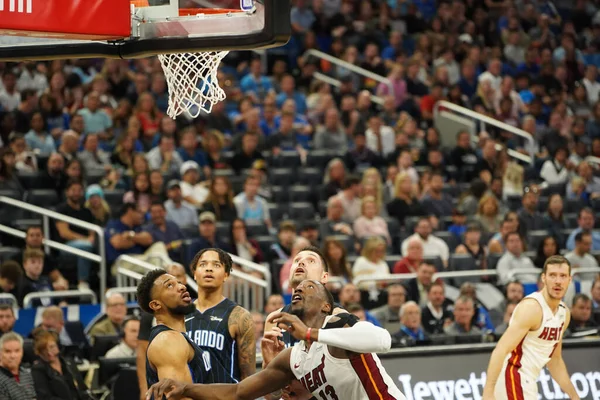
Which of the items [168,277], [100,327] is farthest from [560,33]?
[168,277]

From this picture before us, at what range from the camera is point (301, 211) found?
51.1 feet

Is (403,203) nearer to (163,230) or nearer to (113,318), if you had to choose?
(163,230)

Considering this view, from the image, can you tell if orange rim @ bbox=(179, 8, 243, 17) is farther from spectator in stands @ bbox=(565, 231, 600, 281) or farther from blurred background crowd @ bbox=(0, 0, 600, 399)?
spectator in stands @ bbox=(565, 231, 600, 281)

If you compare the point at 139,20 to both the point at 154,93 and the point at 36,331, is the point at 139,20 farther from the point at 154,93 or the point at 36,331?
the point at 154,93

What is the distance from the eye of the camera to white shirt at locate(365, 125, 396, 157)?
1753cm

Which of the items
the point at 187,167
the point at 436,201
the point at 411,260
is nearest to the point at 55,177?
the point at 187,167

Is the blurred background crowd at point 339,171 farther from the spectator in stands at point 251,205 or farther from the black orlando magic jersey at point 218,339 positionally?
the black orlando magic jersey at point 218,339

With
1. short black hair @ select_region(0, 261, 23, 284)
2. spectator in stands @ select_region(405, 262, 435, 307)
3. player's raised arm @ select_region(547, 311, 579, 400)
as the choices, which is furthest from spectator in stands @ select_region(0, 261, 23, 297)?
player's raised arm @ select_region(547, 311, 579, 400)

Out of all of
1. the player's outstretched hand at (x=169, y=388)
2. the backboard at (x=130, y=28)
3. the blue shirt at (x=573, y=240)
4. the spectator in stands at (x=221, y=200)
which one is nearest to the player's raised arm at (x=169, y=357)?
the player's outstretched hand at (x=169, y=388)

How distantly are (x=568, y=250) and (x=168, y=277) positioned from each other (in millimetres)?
9149

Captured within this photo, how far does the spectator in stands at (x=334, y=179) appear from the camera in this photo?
15.9 meters

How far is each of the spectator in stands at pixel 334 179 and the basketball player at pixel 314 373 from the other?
377 inches

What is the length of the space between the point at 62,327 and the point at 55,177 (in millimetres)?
3242

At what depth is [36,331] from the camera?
34.1 feet
